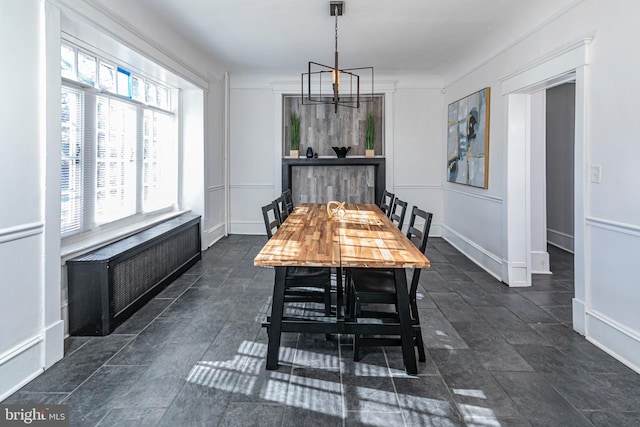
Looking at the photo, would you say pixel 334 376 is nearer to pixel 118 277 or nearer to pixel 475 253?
pixel 118 277

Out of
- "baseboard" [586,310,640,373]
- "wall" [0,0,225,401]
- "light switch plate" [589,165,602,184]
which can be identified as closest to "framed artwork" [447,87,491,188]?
"light switch plate" [589,165,602,184]

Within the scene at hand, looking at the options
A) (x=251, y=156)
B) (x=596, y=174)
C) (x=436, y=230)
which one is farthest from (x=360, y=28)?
(x=436, y=230)

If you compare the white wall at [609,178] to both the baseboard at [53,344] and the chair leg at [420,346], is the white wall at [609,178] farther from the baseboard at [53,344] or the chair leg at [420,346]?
the baseboard at [53,344]

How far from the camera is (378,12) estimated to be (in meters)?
3.78

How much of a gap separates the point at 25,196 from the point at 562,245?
637 cm

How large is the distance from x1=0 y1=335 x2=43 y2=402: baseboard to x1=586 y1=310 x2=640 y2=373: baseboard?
11.4ft

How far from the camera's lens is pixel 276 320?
245cm

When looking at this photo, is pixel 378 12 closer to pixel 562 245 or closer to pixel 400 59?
pixel 400 59

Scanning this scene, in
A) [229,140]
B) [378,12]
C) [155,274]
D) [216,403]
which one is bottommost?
[216,403]

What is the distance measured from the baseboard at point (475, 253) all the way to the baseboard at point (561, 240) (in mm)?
1514

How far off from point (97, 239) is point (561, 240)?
597 cm

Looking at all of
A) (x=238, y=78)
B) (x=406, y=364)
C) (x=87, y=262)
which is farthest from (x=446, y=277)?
(x=238, y=78)

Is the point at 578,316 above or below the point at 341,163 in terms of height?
below

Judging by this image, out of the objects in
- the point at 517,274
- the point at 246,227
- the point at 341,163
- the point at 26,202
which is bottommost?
the point at 517,274
